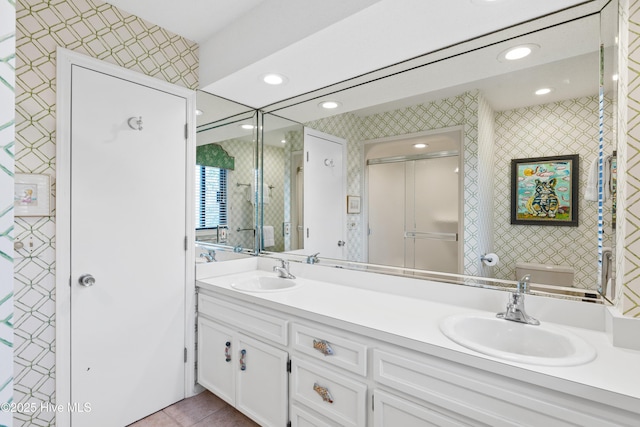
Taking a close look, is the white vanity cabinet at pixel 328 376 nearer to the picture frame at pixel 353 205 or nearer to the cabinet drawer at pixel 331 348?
the cabinet drawer at pixel 331 348

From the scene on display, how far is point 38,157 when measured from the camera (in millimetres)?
1597

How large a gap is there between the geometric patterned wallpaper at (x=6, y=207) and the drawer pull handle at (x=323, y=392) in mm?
1178

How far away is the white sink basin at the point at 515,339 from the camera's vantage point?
107cm

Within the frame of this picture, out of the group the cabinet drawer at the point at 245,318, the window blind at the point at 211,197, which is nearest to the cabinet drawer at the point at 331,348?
the cabinet drawer at the point at 245,318

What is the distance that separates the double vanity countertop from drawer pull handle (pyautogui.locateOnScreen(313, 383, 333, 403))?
1.01 feet

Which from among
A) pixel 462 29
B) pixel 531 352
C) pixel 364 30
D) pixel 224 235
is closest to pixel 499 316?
pixel 531 352

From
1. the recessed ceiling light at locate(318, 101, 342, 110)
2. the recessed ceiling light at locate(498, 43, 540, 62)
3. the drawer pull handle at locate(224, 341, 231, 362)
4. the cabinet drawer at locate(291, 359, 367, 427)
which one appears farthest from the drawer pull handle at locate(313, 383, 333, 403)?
the recessed ceiling light at locate(498, 43, 540, 62)

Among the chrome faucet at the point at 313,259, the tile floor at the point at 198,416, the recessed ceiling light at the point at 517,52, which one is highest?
the recessed ceiling light at the point at 517,52

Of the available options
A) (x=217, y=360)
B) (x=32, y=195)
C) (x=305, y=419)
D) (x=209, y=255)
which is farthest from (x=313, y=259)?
(x=32, y=195)

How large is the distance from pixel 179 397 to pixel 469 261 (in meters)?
2.08

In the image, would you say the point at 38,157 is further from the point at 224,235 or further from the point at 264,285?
the point at 264,285

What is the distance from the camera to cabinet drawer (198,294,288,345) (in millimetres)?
1671

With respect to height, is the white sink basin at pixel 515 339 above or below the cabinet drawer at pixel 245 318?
above

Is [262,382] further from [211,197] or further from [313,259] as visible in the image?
[211,197]
